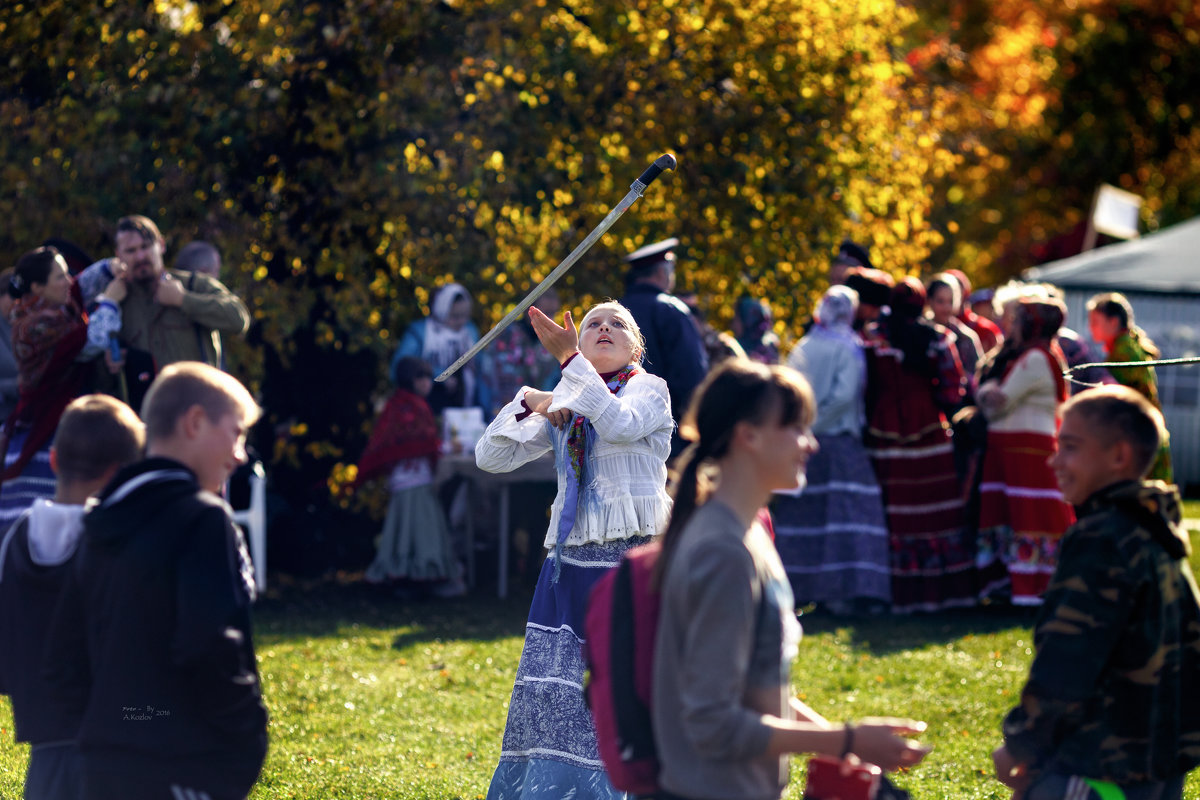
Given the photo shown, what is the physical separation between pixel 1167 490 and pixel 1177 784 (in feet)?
2.28

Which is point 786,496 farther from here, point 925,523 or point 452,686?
point 452,686

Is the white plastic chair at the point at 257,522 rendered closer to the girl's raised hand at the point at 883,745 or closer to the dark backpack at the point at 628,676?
the dark backpack at the point at 628,676

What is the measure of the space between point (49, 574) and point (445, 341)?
7124 mm

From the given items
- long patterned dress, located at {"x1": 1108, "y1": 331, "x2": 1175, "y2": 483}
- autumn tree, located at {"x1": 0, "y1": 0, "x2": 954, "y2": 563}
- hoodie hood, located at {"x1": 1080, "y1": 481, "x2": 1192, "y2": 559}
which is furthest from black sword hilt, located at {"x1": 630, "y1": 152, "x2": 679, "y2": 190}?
autumn tree, located at {"x1": 0, "y1": 0, "x2": 954, "y2": 563}

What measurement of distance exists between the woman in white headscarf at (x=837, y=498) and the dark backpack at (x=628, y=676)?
22.8 ft

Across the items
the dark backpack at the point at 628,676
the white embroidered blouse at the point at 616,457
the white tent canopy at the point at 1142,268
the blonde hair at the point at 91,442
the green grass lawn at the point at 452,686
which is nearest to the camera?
the dark backpack at the point at 628,676

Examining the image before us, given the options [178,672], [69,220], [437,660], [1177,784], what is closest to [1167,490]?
[1177,784]

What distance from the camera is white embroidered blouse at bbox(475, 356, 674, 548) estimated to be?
4750mm

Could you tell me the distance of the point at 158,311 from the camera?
312 inches

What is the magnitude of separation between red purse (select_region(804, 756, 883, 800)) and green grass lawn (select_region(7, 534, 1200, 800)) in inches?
113

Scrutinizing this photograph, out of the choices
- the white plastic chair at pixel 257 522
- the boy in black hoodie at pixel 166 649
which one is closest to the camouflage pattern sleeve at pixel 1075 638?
the boy in black hoodie at pixel 166 649

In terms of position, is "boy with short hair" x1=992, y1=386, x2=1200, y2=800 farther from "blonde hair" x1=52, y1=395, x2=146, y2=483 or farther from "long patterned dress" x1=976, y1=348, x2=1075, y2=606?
"long patterned dress" x1=976, y1=348, x2=1075, y2=606

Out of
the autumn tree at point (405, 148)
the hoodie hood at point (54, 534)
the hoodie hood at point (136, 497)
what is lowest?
the hoodie hood at point (54, 534)

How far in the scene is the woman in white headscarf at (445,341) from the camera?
10.5 m
